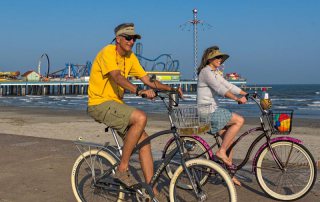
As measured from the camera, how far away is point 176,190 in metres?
4.09

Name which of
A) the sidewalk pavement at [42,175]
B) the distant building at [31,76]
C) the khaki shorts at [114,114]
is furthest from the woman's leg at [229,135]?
the distant building at [31,76]

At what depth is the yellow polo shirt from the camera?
4219mm

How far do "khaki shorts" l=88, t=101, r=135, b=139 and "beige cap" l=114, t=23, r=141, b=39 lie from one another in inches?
27.0

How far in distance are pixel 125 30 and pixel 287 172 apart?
8.16ft

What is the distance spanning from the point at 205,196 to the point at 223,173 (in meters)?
0.36

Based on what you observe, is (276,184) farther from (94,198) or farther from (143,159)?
(94,198)

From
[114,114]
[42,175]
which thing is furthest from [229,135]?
[42,175]

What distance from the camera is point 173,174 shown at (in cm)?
415

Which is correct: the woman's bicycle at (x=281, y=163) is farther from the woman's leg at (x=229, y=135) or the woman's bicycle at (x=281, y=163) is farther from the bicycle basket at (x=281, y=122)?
the woman's leg at (x=229, y=135)

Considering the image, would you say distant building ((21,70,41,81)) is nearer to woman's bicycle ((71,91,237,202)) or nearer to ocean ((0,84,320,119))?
ocean ((0,84,320,119))

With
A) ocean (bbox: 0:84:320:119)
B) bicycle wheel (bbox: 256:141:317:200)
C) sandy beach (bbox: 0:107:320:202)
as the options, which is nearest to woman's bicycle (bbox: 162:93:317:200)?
bicycle wheel (bbox: 256:141:317:200)

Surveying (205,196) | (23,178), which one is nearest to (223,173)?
(205,196)

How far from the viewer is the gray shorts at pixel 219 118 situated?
5117mm

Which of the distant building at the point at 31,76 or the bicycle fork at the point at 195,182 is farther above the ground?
the distant building at the point at 31,76
